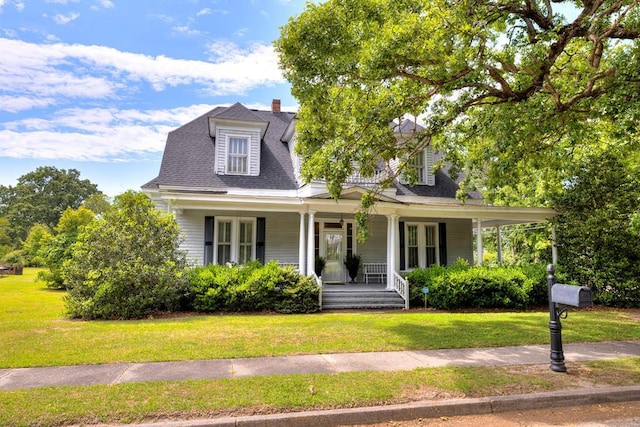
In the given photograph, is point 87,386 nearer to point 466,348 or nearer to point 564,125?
point 466,348

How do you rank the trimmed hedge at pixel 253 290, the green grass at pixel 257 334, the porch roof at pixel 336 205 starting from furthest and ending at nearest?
→ the porch roof at pixel 336 205 → the trimmed hedge at pixel 253 290 → the green grass at pixel 257 334

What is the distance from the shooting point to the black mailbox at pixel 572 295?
16.9 feet

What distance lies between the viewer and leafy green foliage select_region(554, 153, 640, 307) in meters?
13.6

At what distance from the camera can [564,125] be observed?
9945mm

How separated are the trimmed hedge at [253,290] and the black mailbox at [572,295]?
299 inches

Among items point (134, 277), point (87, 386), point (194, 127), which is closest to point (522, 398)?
point (87, 386)

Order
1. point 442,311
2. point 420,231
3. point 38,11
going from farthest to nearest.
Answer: point 420,231
point 442,311
point 38,11

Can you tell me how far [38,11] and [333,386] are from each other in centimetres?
1131

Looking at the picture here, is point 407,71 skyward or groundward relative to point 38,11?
groundward

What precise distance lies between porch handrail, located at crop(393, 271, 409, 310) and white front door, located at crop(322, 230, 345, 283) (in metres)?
2.47

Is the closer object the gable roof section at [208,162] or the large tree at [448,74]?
the large tree at [448,74]

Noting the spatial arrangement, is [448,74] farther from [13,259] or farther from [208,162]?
[13,259]

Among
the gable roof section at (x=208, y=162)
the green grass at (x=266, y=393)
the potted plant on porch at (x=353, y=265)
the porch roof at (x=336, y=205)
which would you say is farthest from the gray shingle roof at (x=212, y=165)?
the green grass at (x=266, y=393)

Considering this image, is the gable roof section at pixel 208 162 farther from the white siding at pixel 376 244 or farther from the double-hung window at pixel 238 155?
the white siding at pixel 376 244
